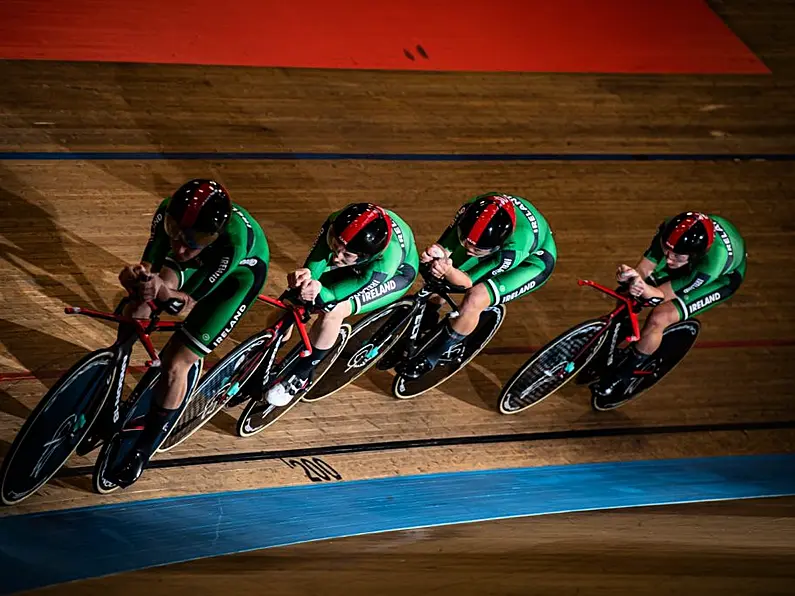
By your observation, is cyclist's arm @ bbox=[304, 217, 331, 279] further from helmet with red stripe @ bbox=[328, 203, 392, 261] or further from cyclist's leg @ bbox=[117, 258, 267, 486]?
cyclist's leg @ bbox=[117, 258, 267, 486]

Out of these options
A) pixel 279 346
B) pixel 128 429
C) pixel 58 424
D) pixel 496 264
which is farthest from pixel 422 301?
pixel 58 424

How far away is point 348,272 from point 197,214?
2.89 feet

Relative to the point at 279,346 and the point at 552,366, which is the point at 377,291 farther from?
the point at 552,366

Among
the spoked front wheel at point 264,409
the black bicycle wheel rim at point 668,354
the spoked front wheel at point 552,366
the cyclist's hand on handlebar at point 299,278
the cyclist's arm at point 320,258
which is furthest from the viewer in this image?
the black bicycle wheel rim at point 668,354

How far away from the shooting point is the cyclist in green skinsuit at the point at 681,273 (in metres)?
4.57

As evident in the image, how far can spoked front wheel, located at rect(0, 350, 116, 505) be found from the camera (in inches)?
149

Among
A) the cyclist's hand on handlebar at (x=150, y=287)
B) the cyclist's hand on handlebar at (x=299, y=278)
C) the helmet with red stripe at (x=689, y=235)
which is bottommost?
the helmet with red stripe at (x=689, y=235)

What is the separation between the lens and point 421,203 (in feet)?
19.7

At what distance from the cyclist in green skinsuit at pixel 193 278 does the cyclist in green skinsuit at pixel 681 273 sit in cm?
168

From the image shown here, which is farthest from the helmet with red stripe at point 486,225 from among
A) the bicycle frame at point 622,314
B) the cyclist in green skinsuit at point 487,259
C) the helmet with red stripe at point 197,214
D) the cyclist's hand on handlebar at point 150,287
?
the cyclist's hand on handlebar at point 150,287

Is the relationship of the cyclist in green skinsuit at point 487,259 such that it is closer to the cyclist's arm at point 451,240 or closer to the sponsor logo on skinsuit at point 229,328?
the cyclist's arm at point 451,240

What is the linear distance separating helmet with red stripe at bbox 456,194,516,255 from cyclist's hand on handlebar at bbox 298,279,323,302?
0.73m

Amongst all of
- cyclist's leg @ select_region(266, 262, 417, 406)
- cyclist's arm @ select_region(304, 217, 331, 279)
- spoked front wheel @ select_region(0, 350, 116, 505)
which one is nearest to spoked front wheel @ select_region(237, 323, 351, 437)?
cyclist's leg @ select_region(266, 262, 417, 406)

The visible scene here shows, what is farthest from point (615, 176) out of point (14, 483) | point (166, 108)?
point (14, 483)
